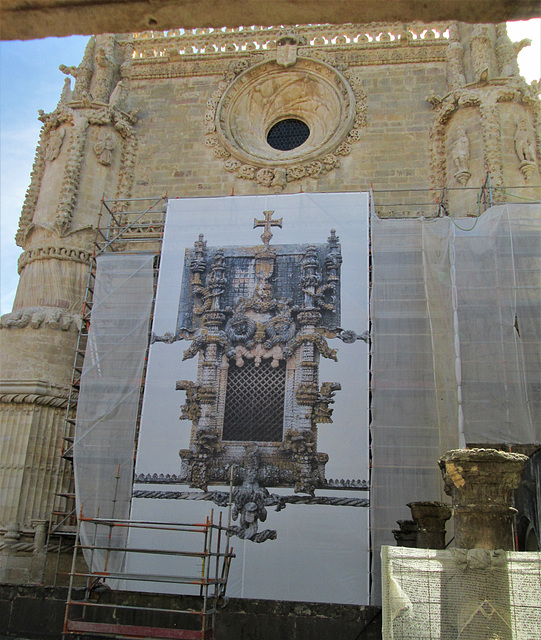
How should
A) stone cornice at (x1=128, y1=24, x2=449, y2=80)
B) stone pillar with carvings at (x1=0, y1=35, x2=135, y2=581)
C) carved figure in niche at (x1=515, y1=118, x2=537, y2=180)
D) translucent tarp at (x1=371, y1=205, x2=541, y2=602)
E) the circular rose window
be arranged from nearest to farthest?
translucent tarp at (x1=371, y1=205, x2=541, y2=602) < stone pillar with carvings at (x1=0, y1=35, x2=135, y2=581) < carved figure in niche at (x1=515, y1=118, x2=537, y2=180) < the circular rose window < stone cornice at (x1=128, y1=24, x2=449, y2=80)

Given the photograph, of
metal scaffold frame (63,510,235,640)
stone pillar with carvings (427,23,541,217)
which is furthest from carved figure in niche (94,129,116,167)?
metal scaffold frame (63,510,235,640)

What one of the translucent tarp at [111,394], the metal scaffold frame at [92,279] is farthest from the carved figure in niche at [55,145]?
the translucent tarp at [111,394]

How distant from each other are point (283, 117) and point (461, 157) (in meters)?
4.46

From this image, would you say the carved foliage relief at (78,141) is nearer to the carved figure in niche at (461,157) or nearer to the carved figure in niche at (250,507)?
the carved figure in niche at (250,507)

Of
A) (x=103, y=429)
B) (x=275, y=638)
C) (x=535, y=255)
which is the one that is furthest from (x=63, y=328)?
(x=535, y=255)

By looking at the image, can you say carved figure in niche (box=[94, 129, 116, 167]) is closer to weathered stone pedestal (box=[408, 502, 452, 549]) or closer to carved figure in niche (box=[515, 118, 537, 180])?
carved figure in niche (box=[515, 118, 537, 180])

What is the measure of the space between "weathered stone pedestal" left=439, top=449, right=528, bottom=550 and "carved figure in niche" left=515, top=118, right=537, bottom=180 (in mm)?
8968

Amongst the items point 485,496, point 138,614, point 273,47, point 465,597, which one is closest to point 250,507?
point 138,614

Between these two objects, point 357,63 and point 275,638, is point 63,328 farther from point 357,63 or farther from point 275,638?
point 357,63

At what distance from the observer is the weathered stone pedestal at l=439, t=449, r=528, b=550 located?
569cm

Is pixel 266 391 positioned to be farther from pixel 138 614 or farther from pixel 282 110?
pixel 282 110

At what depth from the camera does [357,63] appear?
15578 millimetres

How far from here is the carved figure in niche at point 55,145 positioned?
15.2 metres

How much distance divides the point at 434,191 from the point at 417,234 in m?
1.81
